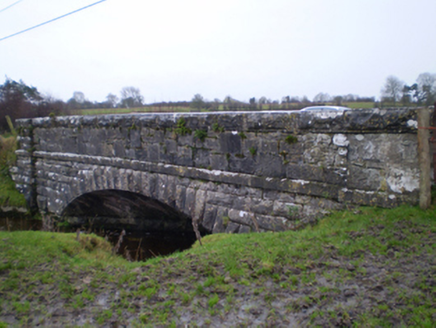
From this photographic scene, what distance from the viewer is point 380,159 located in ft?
13.7

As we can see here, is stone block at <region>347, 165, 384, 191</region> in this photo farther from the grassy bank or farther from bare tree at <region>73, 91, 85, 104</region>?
bare tree at <region>73, 91, 85, 104</region>

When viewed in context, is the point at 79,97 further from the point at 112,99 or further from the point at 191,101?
the point at 191,101

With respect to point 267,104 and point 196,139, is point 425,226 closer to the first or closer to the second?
point 196,139

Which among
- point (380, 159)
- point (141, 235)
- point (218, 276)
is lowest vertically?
point (141, 235)

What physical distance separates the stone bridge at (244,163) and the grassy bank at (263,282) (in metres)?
0.45

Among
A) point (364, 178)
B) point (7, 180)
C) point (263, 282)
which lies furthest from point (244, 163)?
point (7, 180)

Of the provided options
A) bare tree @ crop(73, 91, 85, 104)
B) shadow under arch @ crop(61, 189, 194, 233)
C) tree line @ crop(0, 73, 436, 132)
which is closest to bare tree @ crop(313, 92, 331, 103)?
tree line @ crop(0, 73, 436, 132)

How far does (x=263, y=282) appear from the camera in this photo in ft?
10.7

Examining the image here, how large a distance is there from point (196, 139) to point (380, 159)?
9.49 feet

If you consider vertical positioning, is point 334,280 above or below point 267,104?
below

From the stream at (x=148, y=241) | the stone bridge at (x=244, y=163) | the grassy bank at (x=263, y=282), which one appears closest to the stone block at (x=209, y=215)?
the stone bridge at (x=244, y=163)

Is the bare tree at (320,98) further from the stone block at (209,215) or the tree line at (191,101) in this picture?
the stone block at (209,215)

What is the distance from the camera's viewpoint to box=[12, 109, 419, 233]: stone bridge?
4160 millimetres

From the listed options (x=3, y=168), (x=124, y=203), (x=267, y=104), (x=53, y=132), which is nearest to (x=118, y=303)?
(x=124, y=203)
